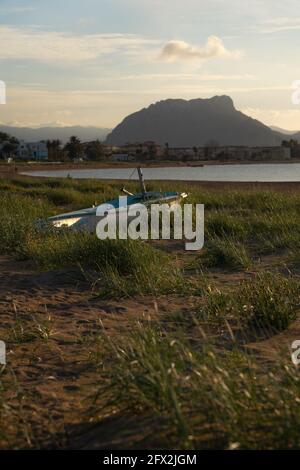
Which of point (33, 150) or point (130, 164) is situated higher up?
point (33, 150)

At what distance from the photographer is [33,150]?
128625mm

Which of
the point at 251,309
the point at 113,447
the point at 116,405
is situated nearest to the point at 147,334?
the point at 116,405

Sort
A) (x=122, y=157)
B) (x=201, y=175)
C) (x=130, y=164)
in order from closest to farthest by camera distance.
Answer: (x=201, y=175) < (x=130, y=164) < (x=122, y=157)

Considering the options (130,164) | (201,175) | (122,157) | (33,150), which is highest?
(33,150)

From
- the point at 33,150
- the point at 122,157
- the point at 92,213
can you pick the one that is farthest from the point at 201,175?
the point at 33,150

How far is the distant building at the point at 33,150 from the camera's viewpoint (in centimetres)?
12344

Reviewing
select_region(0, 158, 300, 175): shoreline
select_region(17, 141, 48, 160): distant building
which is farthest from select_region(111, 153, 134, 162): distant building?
select_region(17, 141, 48, 160): distant building

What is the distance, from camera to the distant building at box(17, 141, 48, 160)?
12344cm

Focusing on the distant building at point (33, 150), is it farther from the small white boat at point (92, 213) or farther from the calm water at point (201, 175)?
the small white boat at point (92, 213)

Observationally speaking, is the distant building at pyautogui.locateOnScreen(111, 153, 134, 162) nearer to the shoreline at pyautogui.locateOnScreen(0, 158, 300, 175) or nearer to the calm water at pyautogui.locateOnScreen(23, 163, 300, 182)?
the shoreline at pyautogui.locateOnScreen(0, 158, 300, 175)

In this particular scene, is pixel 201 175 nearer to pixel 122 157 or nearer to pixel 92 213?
pixel 92 213


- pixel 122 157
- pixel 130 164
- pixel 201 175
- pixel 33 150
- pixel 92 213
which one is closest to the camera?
pixel 92 213

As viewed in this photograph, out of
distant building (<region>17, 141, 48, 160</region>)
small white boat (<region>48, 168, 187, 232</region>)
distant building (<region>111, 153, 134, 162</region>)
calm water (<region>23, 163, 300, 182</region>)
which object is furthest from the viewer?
distant building (<region>17, 141, 48, 160</region>)

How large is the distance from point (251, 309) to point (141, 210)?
789 centimetres
